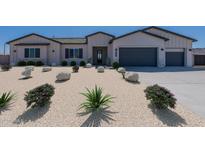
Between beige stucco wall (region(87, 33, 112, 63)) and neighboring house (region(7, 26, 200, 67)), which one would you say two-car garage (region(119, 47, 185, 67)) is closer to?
neighboring house (region(7, 26, 200, 67))

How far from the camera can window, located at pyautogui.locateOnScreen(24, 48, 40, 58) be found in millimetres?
26188

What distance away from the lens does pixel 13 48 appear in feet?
87.9

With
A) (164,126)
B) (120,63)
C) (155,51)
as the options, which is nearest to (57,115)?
(164,126)

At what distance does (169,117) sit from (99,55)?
73.2 feet

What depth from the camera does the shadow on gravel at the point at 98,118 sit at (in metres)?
5.40

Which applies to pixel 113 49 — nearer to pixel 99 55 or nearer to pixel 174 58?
pixel 99 55

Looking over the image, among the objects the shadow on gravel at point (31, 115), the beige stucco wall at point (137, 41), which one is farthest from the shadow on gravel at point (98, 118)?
the beige stucco wall at point (137, 41)

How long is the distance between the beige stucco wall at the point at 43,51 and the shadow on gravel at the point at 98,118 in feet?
70.9

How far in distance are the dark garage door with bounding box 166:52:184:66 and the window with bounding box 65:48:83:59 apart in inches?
465

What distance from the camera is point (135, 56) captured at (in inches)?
932

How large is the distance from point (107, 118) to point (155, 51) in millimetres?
19942


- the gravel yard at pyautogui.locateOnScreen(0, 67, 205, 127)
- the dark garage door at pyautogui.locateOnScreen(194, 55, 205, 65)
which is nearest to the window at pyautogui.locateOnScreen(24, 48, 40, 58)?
the gravel yard at pyautogui.locateOnScreen(0, 67, 205, 127)

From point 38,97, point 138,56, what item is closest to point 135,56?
point 138,56

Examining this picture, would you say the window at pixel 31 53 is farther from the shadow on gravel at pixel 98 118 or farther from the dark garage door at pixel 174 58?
the shadow on gravel at pixel 98 118
